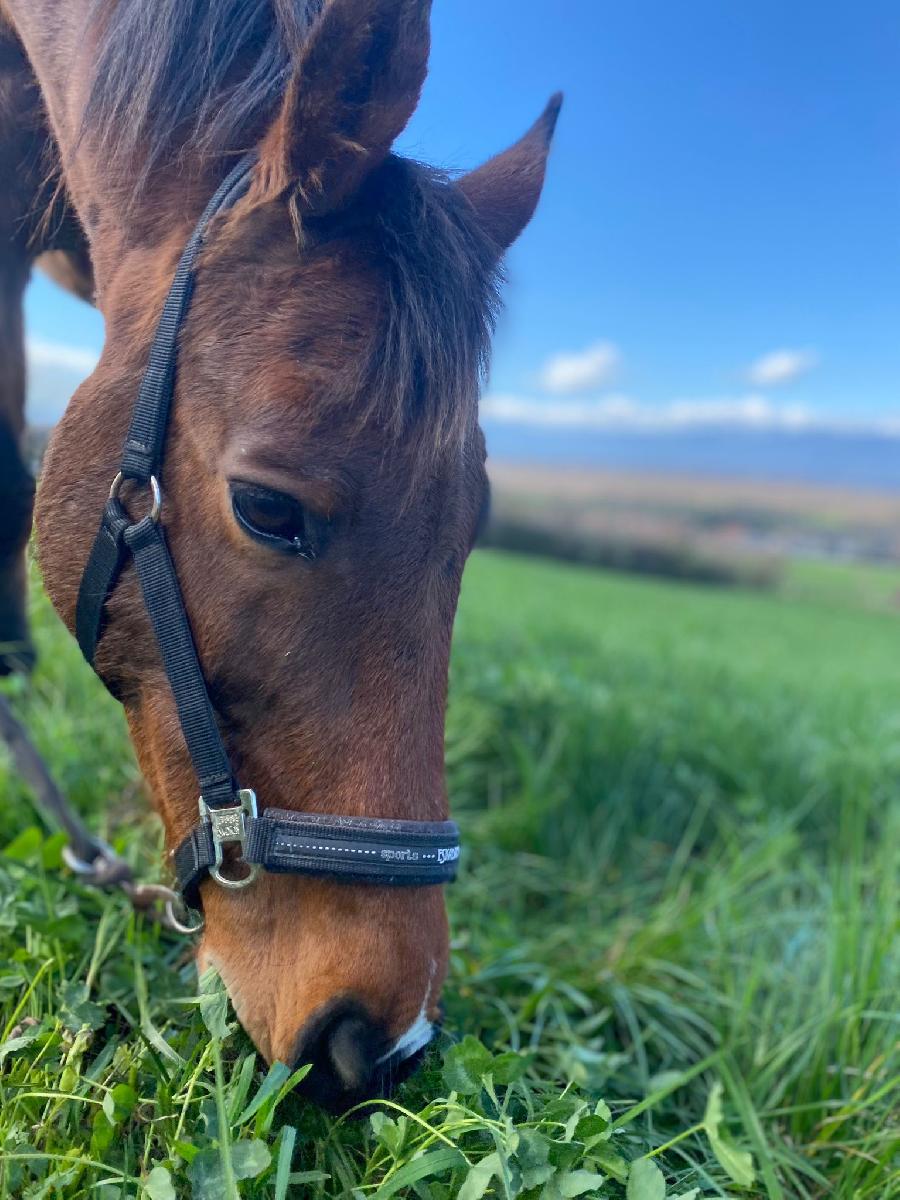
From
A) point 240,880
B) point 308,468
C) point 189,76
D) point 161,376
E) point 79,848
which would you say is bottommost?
point 79,848

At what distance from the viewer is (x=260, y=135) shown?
5.51ft

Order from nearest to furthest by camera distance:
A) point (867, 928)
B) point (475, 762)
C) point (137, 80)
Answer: point (137, 80) < point (867, 928) < point (475, 762)

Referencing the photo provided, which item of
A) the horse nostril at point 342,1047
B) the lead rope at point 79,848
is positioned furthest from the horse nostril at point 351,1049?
the lead rope at point 79,848

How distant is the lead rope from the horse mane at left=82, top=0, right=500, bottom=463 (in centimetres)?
139

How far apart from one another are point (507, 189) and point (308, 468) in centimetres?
108

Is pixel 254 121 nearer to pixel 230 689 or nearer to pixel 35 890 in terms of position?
pixel 230 689

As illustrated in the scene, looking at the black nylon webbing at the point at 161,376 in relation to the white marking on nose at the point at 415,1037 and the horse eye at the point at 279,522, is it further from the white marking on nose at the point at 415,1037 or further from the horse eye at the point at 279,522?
the white marking on nose at the point at 415,1037

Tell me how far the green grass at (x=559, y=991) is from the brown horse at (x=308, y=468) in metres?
0.18

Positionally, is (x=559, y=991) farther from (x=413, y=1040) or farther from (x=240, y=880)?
(x=240, y=880)

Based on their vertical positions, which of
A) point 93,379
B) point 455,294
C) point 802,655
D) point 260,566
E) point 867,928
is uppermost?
point 455,294

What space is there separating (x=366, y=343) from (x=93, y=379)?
63cm

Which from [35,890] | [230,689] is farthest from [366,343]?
[35,890]

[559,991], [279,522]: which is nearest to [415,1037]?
[279,522]

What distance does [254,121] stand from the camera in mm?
1683
